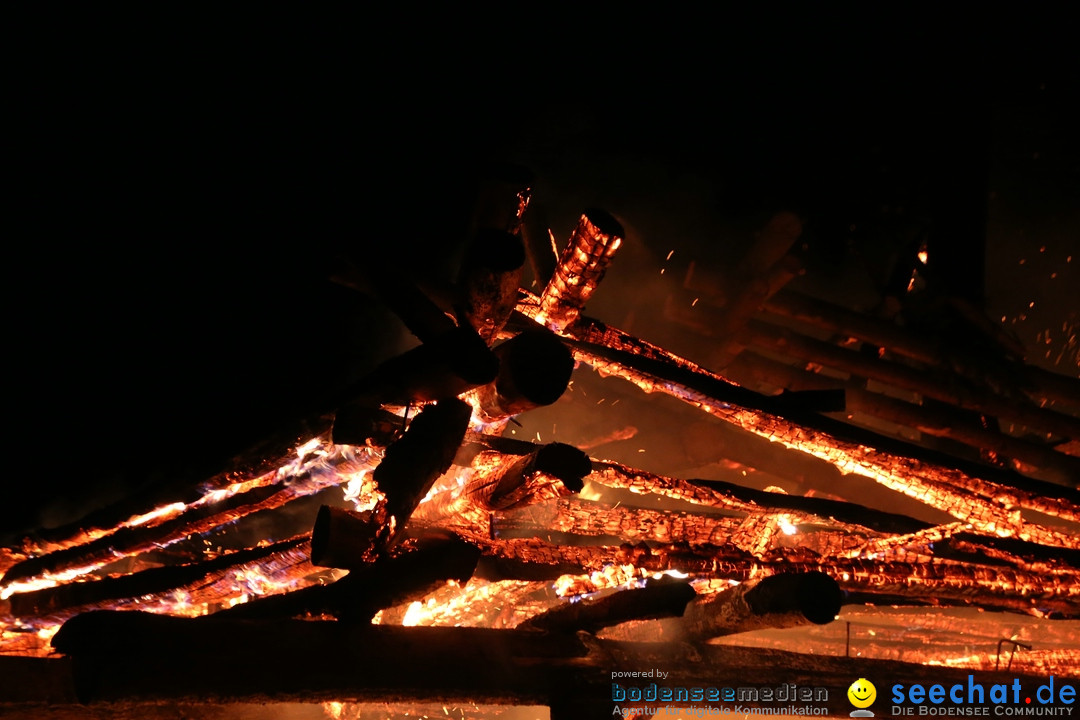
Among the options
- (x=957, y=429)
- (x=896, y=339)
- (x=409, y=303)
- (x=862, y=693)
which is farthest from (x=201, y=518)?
(x=957, y=429)

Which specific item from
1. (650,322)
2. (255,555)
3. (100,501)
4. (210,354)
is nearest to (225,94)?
(210,354)

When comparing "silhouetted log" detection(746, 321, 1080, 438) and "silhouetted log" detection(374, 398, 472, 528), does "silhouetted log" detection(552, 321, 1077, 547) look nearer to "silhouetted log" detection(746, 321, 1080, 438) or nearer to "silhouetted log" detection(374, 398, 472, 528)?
"silhouetted log" detection(374, 398, 472, 528)

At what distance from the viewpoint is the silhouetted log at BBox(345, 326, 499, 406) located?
2398 mm

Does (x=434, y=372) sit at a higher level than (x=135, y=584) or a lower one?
higher

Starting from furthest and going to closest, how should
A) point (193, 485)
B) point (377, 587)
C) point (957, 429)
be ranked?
point (957, 429) → point (193, 485) → point (377, 587)

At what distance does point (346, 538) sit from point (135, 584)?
1902 millimetres

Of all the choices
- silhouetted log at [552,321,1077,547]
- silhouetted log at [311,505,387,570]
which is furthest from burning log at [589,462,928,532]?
silhouetted log at [311,505,387,570]

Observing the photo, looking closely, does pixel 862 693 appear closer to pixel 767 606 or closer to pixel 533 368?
pixel 767 606

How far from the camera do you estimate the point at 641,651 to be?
3189mm

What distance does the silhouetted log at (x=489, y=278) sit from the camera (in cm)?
247

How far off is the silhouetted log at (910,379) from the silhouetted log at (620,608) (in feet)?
10.1

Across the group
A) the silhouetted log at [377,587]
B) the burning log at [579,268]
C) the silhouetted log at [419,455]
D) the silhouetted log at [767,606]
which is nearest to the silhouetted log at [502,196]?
the burning log at [579,268]

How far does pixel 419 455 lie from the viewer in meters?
2.50

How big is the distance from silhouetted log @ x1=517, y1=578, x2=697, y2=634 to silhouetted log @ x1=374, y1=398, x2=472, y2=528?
1111 mm
